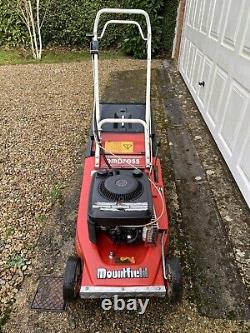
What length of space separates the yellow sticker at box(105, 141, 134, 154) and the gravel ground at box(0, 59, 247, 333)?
0.71 m

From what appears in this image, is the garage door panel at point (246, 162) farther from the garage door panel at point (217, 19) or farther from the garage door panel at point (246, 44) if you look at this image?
the garage door panel at point (217, 19)

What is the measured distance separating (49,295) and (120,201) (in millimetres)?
899

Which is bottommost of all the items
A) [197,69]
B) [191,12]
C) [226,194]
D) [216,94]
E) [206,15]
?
[226,194]

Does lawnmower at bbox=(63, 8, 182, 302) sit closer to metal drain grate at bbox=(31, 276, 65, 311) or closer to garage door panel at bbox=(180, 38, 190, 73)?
metal drain grate at bbox=(31, 276, 65, 311)

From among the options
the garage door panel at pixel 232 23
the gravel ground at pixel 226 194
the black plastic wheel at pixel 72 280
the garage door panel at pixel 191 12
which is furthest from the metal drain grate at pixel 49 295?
the garage door panel at pixel 191 12

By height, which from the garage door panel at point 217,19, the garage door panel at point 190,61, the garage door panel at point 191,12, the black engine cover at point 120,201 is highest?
the garage door panel at point 217,19

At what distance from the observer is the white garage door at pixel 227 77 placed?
2963mm

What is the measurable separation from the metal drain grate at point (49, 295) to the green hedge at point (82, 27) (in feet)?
24.8

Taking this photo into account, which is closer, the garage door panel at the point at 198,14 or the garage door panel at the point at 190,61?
the garage door panel at the point at 198,14

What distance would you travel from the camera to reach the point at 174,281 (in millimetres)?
1801

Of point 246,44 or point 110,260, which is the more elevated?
point 246,44

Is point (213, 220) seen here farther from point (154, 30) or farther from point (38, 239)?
point (154, 30)

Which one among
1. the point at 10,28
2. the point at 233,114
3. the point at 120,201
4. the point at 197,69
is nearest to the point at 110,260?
the point at 120,201

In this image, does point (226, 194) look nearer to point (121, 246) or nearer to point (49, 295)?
point (121, 246)
